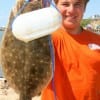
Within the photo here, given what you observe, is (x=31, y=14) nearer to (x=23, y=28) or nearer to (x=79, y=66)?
(x=23, y=28)

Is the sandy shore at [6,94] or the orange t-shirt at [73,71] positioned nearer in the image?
the orange t-shirt at [73,71]

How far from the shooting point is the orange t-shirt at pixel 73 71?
3822 millimetres

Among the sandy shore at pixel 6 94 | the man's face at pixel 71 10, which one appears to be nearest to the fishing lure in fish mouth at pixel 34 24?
the man's face at pixel 71 10

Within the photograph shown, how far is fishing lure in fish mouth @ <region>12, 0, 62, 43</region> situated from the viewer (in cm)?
297

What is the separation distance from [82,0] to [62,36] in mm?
372

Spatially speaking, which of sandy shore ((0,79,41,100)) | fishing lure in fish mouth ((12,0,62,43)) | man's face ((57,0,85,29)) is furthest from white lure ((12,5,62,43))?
sandy shore ((0,79,41,100))

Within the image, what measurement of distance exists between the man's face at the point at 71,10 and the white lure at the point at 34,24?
2.58ft

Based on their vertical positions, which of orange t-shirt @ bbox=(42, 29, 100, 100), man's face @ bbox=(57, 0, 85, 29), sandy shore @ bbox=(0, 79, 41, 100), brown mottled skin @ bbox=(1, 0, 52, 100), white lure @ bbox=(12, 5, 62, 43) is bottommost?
sandy shore @ bbox=(0, 79, 41, 100)

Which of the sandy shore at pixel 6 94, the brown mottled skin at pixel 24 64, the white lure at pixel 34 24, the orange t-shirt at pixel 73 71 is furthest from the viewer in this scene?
the sandy shore at pixel 6 94

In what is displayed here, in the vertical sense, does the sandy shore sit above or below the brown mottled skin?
below

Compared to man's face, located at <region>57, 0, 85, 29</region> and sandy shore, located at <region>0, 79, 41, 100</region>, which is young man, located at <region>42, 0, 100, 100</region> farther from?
sandy shore, located at <region>0, 79, 41, 100</region>

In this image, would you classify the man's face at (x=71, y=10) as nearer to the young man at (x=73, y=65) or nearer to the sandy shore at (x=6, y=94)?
the young man at (x=73, y=65)

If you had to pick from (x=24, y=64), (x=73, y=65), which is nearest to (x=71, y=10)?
(x=73, y=65)

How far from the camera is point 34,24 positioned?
2979 millimetres
